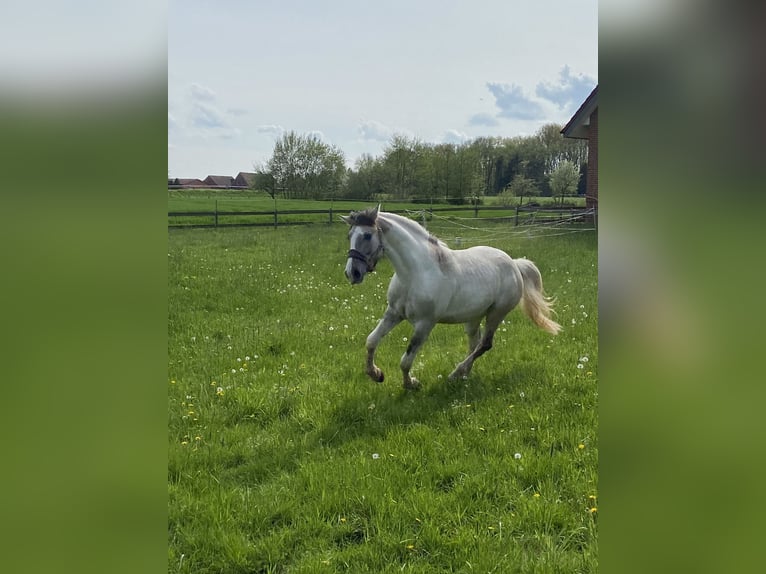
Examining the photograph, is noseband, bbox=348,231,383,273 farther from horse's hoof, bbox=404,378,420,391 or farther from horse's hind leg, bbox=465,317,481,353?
horse's hind leg, bbox=465,317,481,353

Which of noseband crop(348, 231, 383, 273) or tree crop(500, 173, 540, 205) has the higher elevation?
tree crop(500, 173, 540, 205)

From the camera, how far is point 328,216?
66.1 feet

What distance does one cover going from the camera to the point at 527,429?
440cm

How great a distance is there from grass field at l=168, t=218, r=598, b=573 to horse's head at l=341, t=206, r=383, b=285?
50.2 inches

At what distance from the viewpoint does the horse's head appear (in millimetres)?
4609

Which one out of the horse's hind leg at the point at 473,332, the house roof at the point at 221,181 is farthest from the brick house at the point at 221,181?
the horse's hind leg at the point at 473,332

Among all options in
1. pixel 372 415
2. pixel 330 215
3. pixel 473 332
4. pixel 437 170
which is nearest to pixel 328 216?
pixel 330 215

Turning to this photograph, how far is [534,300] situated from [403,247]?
2036 mm

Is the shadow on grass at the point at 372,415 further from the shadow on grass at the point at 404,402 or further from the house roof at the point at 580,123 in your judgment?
the house roof at the point at 580,123
